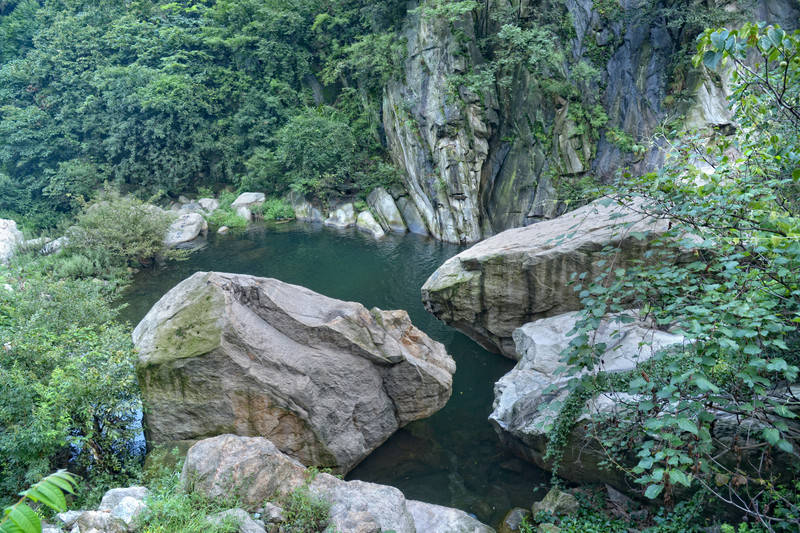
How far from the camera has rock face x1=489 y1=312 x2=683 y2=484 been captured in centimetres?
611

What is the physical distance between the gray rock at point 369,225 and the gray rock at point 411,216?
1.44m

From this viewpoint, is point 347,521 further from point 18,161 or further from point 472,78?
point 18,161

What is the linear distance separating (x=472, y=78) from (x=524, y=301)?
13.1 metres

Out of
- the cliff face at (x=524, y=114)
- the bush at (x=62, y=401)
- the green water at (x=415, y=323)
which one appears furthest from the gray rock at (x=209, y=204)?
the bush at (x=62, y=401)

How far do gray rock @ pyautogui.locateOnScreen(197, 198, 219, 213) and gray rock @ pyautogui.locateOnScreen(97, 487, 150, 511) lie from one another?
25.8 meters

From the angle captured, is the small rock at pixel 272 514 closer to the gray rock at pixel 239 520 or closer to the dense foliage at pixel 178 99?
the gray rock at pixel 239 520

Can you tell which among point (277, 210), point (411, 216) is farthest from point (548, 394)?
point (277, 210)

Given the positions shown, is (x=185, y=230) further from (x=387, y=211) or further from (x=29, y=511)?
(x=29, y=511)

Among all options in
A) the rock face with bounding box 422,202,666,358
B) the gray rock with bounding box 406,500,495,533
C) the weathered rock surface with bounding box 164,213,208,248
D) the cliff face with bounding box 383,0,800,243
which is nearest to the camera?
the gray rock with bounding box 406,500,495,533

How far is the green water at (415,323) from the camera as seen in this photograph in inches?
290

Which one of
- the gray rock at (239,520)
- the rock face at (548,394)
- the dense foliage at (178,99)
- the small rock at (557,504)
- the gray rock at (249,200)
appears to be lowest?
the small rock at (557,504)

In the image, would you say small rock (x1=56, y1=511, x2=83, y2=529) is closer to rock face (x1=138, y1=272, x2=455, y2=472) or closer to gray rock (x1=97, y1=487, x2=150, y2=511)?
gray rock (x1=97, y1=487, x2=150, y2=511)

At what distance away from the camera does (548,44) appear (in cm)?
1817

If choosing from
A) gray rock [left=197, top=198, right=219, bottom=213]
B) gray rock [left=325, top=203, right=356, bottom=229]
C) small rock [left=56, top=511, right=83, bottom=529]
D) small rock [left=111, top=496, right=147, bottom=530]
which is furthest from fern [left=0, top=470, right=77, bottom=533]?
gray rock [left=197, top=198, right=219, bottom=213]
